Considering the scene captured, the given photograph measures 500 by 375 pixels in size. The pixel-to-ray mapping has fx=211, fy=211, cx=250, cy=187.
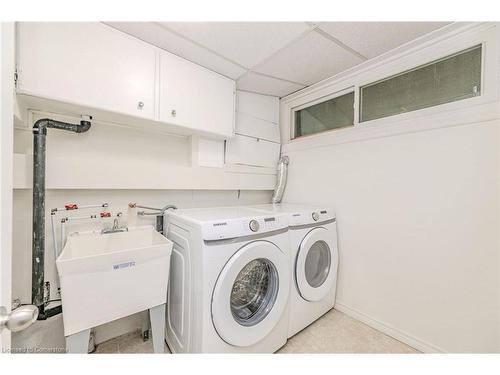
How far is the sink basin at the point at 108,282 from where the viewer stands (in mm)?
1004

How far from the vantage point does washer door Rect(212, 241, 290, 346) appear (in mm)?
1134

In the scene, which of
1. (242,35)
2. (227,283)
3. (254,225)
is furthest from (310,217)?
(242,35)

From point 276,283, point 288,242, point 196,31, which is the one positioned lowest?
point 276,283

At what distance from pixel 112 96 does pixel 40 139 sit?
0.46m

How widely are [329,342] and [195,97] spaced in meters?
2.07

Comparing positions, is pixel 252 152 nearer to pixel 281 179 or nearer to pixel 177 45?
pixel 281 179

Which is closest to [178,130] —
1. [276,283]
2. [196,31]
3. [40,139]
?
[196,31]

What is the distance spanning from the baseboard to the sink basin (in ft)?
5.10

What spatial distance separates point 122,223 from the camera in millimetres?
1600

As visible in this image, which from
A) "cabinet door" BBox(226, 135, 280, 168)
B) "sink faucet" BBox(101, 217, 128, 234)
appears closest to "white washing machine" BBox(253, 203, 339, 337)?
"cabinet door" BBox(226, 135, 280, 168)

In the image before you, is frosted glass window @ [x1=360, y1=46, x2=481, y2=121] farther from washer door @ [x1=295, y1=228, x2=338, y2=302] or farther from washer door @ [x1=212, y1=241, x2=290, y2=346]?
washer door @ [x1=212, y1=241, x2=290, y2=346]

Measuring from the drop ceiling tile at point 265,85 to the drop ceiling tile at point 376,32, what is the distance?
0.69m

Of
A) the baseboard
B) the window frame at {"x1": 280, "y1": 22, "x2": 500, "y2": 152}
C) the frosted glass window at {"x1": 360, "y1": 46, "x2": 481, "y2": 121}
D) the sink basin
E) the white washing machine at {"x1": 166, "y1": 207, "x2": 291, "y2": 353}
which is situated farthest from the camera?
the baseboard
